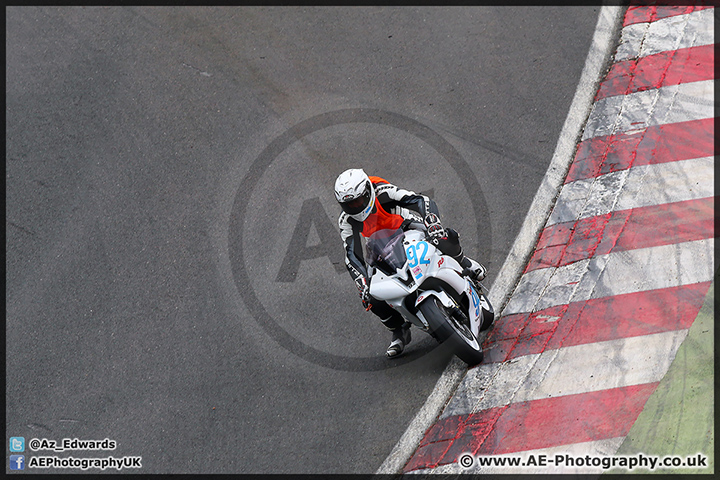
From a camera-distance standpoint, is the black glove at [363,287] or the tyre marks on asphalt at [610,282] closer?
the tyre marks on asphalt at [610,282]

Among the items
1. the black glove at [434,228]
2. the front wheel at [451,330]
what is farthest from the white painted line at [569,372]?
the black glove at [434,228]

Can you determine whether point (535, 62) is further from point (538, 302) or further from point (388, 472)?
point (388, 472)

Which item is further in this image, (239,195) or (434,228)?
(239,195)

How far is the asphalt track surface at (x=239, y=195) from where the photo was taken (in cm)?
693

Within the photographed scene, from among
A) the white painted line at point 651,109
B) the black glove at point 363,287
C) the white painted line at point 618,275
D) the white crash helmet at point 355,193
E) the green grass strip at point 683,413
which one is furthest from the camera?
the white painted line at point 651,109

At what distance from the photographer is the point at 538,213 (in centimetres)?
781

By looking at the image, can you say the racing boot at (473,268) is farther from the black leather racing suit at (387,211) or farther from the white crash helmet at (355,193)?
the white crash helmet at (355,193)

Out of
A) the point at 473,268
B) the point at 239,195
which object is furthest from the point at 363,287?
the point at 239,195

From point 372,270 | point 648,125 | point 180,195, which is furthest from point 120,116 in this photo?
point 648,125

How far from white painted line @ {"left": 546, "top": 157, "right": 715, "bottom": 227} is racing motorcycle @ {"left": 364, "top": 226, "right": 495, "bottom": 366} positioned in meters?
1.98

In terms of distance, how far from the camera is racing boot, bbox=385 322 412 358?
22.7ft

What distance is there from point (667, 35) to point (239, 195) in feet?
21.9

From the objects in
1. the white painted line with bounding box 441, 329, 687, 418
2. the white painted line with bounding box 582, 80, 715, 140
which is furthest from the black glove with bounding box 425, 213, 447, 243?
the white painted line with bounding box 582, 80, 715, 140

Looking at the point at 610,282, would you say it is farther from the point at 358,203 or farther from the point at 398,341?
the point at 358,203
